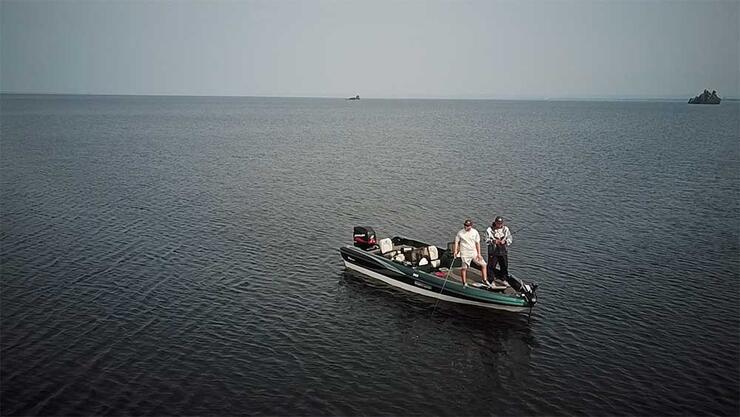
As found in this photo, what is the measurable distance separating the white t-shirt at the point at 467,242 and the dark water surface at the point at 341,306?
2390 millimetres

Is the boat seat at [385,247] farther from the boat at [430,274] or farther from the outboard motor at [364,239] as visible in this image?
the outboard motor at [364,239]

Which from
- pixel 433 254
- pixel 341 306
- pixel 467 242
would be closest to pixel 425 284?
pixel 433 254

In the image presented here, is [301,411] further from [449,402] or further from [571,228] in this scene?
[571,228]

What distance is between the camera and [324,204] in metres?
45.5

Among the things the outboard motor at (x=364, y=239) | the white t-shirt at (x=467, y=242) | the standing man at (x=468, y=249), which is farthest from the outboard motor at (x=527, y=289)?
the outboard motor at (x=364, y=239)

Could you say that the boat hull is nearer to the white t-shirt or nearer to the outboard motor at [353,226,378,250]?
the outboard motor at [353,226,378,250]

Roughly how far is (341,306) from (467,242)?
5942 mm

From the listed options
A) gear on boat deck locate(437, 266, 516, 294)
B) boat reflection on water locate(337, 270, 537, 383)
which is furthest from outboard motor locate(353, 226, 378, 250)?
gear on boat deck locate(437, 266, 516, 294)

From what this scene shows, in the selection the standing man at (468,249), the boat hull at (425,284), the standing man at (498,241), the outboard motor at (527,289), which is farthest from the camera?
the standing man at (468,249)

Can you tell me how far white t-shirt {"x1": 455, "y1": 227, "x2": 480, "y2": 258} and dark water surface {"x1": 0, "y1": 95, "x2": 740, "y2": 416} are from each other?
239cm

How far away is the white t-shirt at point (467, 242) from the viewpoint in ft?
81.8

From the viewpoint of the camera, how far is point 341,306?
84.2ft

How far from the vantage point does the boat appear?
24.2 metres

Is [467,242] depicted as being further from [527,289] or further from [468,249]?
[527,289]
